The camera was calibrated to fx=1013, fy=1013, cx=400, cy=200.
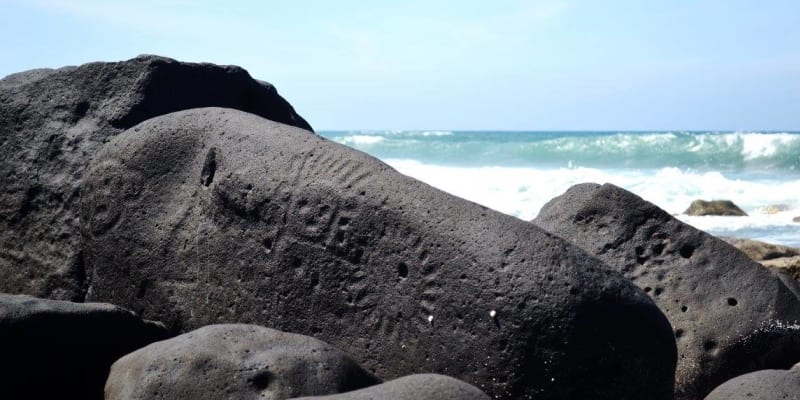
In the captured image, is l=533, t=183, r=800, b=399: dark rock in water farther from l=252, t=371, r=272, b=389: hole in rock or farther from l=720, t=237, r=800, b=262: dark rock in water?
l=720, t=237, r=800, b=262: dark rock in water

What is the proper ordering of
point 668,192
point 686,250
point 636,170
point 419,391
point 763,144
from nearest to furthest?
point 419,391
point 686,250
point 668,192
point 636,170
point 763,144

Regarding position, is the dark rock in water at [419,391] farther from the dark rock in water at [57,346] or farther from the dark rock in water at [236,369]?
the dark rock in water at [57,346]

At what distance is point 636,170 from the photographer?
28.9 meters

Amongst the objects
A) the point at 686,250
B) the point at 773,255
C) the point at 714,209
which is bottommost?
the point at 714,209

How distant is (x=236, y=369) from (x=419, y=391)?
1.87 feet

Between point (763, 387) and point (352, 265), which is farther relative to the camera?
point (352, 265)

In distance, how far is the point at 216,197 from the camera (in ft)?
12.9

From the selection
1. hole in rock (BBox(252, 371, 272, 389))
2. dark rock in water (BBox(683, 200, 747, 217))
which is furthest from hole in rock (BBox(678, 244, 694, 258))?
dark rock in water (BBox(683, 200, 747, 217))

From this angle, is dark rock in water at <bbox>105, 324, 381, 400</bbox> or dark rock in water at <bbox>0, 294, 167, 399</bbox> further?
dark rock in water at <bbox>0, 294, 167, 399</bbox>

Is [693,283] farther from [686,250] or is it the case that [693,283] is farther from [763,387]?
[763,387]

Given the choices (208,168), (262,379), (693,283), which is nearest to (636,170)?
(693,283)

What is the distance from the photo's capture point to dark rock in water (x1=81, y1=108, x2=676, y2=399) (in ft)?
10.6

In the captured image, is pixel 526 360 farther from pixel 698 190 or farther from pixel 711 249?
pixel 698 190

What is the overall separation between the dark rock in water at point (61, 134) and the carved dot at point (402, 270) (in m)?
1.71
